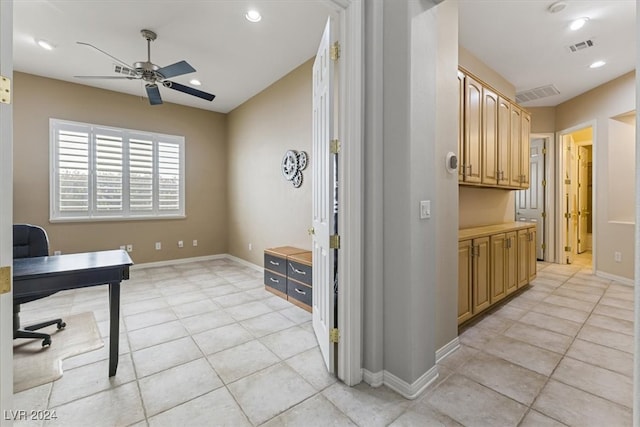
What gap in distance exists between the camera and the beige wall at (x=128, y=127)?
4.16m

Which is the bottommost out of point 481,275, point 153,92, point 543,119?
point 481,275

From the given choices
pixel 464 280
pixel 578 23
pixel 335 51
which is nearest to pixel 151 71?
pixel 335 51

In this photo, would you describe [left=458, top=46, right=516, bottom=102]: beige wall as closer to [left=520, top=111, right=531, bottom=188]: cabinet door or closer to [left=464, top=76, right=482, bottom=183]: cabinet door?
[left=520, top=111, right=531, bottom=188]: cabinet door

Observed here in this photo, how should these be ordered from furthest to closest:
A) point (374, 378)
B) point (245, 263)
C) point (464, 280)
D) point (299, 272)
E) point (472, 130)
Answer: point (245, 263)
point (299, 272)
point (472, 130)
point (464, 280)
point (374, 378)

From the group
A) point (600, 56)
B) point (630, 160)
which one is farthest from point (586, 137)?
point (600, 56)

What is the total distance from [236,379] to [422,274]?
1435mm

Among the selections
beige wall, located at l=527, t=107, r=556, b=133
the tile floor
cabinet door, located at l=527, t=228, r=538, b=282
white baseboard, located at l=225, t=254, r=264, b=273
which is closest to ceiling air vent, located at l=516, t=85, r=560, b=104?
beige wall, located at l=527, t=107, r=556, b=133

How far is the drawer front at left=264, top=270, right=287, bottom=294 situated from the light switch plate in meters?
2.14

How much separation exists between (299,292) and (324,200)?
60.8 inches

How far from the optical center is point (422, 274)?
70.5 inches

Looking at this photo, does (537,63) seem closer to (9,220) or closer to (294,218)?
(294,218)

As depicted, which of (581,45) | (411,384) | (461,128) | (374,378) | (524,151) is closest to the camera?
(411,384)

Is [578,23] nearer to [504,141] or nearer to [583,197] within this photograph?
[504,141]

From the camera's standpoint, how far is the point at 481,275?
275cm
